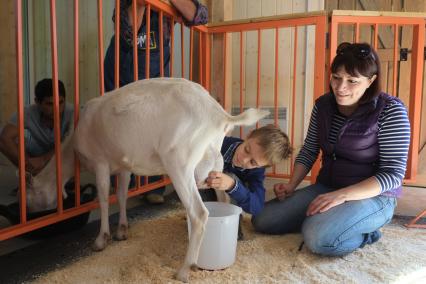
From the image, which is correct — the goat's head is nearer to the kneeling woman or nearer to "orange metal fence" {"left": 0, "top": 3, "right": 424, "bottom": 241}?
"orange metal fence" {"left": 0, "top": 3, "right": 424, "bottom": 241}

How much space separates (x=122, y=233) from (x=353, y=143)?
1.26 meters

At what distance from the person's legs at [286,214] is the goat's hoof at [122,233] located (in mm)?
702

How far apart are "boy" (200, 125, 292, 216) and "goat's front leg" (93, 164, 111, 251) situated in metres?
0.51

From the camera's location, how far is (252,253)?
180 cm

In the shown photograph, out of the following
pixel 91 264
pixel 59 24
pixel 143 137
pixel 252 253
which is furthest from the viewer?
pixel 59 24

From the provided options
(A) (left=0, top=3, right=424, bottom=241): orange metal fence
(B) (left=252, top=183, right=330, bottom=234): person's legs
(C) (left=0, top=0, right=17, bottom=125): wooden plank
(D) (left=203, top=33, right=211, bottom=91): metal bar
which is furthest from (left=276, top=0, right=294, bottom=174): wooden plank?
(C) (left=0, top=0, right=17, bottom=125): wooden plank

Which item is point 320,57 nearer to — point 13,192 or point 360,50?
point 360,50

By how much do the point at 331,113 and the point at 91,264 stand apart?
139 centimetres

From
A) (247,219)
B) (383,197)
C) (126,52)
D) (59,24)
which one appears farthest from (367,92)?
(59,24)

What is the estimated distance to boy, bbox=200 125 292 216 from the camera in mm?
1702

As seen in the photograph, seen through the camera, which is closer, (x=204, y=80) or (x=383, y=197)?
(x=383, y=197)

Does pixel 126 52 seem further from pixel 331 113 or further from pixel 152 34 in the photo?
pixel 331 113

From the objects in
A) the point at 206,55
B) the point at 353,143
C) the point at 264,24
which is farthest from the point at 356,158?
the point at 206,55

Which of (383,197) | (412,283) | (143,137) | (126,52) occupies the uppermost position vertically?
(126,52)
